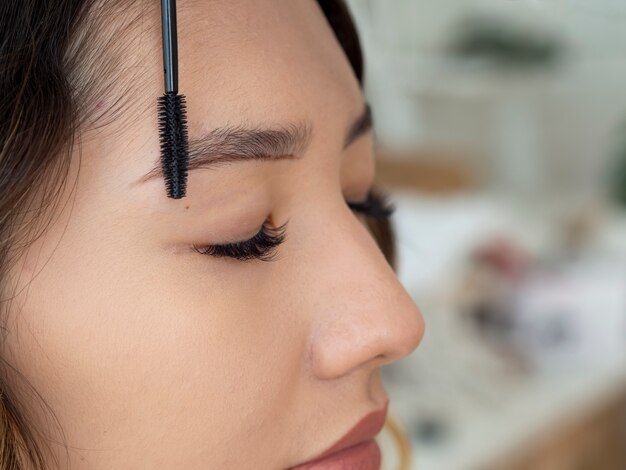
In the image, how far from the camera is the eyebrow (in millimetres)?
496

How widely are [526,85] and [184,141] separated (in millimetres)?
1722

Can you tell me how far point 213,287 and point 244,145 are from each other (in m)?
0.09

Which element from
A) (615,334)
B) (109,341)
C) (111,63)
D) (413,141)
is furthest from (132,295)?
(413,141)

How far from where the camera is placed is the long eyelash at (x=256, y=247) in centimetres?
52

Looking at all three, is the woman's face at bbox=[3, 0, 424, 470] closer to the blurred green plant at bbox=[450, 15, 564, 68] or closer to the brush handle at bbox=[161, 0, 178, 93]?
the brush handle at bbox=[161, 0, 178, 93]

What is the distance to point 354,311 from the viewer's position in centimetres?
55

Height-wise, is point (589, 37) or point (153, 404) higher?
point (153, 404)

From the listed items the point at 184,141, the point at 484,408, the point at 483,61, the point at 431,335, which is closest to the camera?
the point at 184,141

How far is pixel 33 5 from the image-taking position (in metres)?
0.49

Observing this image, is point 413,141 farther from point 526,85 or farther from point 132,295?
point 132,295

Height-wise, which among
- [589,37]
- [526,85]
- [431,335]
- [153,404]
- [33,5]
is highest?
[33,5]

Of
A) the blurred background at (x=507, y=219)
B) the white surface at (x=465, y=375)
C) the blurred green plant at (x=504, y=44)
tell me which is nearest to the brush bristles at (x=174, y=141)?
the blurred background at (x=507, y=219)

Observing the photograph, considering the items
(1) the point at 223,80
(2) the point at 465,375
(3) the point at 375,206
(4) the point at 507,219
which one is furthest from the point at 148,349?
(4) the point at 507,219

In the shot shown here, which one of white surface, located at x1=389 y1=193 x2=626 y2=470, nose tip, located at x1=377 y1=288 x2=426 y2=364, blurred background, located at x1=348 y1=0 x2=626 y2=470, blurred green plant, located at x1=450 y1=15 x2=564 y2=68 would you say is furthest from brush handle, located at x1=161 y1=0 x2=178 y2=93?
blurred green plant, located at x1=450 y1=15 x2=564 y2=68
